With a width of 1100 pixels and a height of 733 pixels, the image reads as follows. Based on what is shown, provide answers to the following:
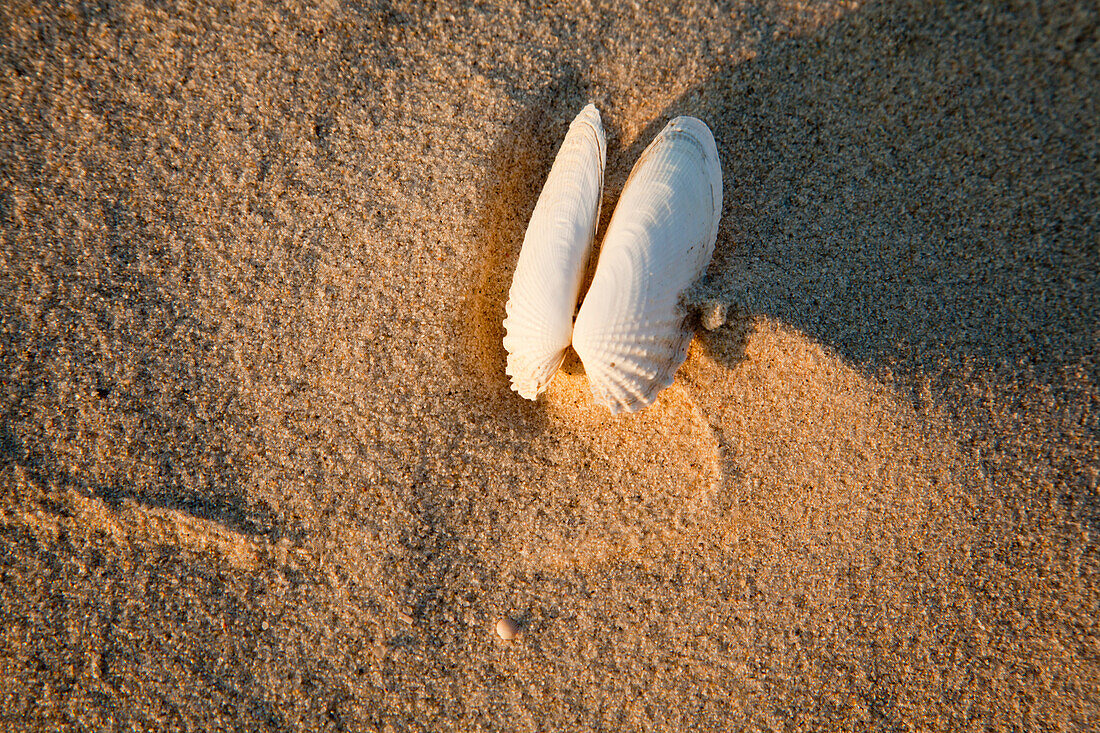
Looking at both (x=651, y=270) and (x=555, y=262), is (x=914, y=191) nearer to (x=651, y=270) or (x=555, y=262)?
(x=651, y=270)

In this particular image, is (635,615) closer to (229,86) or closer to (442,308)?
(442,308)

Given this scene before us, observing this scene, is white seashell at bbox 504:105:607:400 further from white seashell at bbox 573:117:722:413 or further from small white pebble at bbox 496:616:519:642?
small white pebble at bbox 496:616:519:642

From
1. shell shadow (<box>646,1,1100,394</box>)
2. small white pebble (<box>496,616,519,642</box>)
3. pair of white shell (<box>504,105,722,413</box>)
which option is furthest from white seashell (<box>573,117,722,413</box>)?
small white pebble (<box>496,616,519,642</box>)

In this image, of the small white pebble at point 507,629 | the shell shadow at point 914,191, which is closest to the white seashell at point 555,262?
the shell shadow at point 914,191

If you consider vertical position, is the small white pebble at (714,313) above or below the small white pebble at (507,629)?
above

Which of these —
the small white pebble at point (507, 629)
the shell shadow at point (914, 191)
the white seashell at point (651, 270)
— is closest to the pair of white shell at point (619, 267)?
the white seashell at point (651, 270)

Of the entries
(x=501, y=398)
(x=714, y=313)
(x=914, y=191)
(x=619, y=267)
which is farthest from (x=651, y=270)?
(x=914, y=191)

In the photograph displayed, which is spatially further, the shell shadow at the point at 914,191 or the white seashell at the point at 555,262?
the shell shadow at the point at 914,191

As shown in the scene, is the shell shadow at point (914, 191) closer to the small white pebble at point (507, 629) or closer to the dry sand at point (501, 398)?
the dry sand at point (501, 398)

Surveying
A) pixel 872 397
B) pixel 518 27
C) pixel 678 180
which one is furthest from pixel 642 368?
pixel 518 27

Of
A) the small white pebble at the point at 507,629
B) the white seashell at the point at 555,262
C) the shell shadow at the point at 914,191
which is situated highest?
the shell shadow at the point at 914,191
